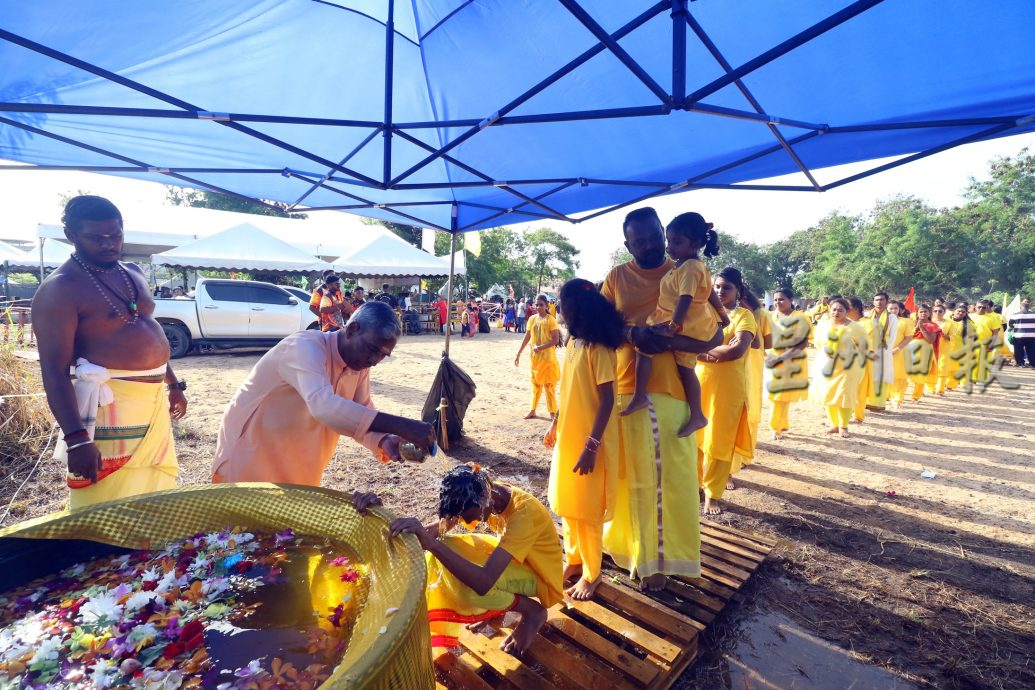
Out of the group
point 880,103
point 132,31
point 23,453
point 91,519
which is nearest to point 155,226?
point 23,453

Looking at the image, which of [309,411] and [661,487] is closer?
[309,411]

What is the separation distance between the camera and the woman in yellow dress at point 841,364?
22.0ft

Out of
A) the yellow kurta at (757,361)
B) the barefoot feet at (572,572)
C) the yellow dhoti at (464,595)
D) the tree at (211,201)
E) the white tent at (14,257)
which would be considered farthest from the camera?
the tree at (211,201)

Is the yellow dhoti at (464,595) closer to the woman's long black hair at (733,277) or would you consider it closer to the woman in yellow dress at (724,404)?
the woman in yellow dress at (724,404)

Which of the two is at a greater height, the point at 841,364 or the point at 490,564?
the point at 841,364

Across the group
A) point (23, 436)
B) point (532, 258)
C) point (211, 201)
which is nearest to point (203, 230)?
point (23, 436)

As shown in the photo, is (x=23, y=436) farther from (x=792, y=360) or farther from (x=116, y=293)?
(x=792, y=360)

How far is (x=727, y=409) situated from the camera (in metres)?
3.93


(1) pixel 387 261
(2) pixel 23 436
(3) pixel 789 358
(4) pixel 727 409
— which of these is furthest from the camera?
(1) pixel 387 261

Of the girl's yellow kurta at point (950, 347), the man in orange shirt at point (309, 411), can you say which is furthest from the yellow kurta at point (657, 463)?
the girl's yellow kurta at point (950, 347)

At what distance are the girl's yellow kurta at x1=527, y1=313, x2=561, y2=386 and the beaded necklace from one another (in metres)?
4.89

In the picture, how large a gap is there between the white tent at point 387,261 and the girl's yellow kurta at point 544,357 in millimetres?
10841

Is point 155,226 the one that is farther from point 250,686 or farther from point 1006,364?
point 1006,364

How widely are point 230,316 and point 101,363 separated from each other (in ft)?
34.9
